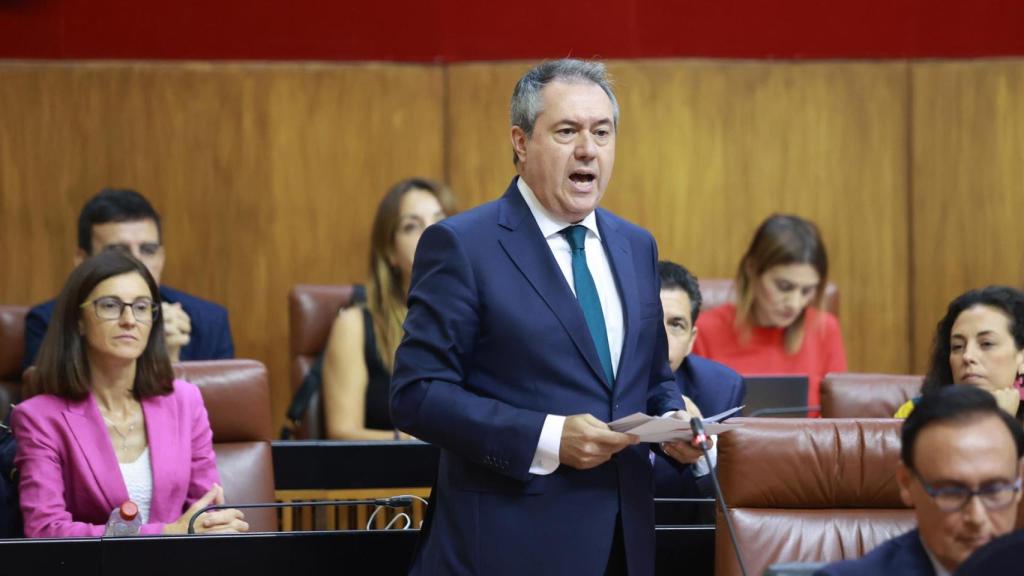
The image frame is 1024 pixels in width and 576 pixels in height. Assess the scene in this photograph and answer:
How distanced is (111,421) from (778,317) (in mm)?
2252

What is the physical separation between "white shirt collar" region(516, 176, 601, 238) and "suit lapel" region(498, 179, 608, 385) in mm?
14

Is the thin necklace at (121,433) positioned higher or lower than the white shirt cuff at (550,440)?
lower

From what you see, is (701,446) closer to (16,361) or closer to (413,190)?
(413,190)

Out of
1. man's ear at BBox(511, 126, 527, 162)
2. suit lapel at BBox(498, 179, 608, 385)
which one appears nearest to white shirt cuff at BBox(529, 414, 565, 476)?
suit lapel at BBox(498, 179, 608, 385)

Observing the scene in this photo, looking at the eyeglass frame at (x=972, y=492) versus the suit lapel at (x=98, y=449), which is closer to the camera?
the eyeglass frame at (x=972, y=492)

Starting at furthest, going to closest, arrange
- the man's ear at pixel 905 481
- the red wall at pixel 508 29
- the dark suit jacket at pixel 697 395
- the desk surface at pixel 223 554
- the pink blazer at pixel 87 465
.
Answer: the red wall at pixel 508 29, the dark suit jacket at pixel 697 395, the pink blazer at pixel 87 465, the desk surface at pixel 223 554, the man's ear at pixel 905 481

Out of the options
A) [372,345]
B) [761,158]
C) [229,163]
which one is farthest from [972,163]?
[229,163]

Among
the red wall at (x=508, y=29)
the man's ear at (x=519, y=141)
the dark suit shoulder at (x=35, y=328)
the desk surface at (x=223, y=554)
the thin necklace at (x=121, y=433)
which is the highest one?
the red wall at (x=508, y=29)

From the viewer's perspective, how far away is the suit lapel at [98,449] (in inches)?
123

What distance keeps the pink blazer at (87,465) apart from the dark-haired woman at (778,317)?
6.40 feet

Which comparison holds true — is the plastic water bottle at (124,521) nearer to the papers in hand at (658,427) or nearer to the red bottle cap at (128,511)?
the red bottle cap at (128,511)

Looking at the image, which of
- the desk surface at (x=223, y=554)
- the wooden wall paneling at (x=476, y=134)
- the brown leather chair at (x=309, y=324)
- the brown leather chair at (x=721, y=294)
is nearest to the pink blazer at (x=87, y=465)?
the desk surface at (x=223, y=554)

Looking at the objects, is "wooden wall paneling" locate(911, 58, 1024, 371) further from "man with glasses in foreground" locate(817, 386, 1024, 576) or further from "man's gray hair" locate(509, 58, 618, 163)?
"man with glasses in foreground" locate(817, 386, 1024, 576)

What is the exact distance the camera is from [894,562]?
5.87 ft
